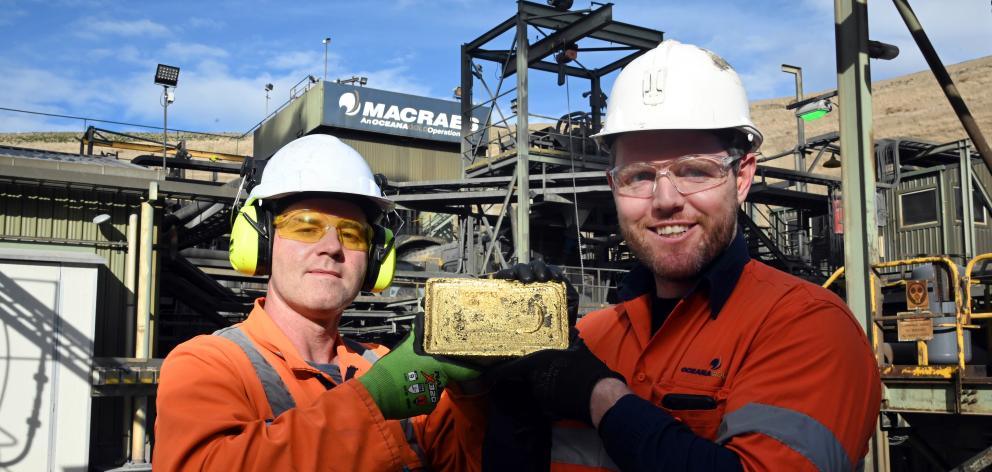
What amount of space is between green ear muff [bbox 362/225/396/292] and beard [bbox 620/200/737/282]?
1.26m

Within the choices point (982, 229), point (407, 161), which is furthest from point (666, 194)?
point (407, 161)

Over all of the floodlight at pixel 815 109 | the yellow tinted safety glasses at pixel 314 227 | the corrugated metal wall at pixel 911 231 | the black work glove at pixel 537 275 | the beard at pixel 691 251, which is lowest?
the black work glove at pixel 537 275

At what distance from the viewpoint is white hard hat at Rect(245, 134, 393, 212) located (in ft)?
10.2

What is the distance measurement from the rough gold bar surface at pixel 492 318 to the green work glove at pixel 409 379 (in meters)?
0.07

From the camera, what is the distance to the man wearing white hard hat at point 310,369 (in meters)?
2.23

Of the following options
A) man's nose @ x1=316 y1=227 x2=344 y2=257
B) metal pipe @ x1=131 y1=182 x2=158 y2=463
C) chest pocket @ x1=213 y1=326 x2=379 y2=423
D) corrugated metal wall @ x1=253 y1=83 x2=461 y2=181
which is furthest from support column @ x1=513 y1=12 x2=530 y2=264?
chest pocket @ x1=213 y1=326 x2=379 y2=423

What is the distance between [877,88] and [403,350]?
307ft

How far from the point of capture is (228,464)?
7.13ft

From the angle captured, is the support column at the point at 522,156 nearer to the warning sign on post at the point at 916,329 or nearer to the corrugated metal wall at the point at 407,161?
the warning sign on post at the point at 916,329

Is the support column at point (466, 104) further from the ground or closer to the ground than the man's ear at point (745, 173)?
further from the ground

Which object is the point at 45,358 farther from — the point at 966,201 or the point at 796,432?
the point at 966,201

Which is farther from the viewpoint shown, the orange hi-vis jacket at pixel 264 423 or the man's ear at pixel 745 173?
the man's ear at pixel 745 173

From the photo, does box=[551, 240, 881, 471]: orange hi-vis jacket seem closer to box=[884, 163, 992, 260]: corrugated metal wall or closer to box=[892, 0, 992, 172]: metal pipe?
box=[892, 0, 992, 172]: metal pipe

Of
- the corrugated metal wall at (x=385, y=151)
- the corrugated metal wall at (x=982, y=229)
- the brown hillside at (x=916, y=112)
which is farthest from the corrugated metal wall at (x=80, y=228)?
the brown hillside at (x=916, y=112)
